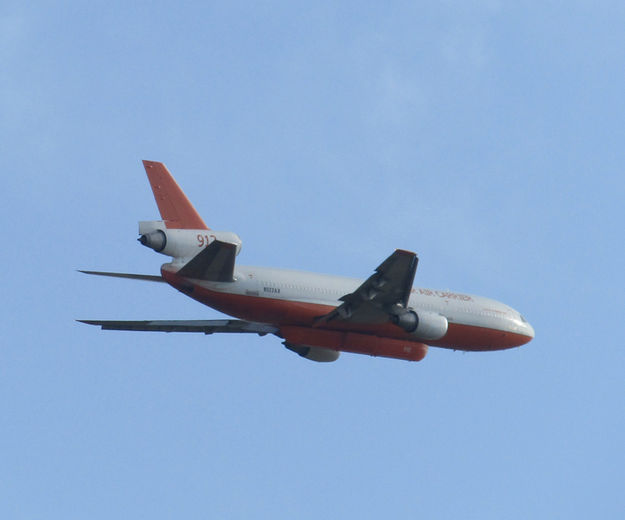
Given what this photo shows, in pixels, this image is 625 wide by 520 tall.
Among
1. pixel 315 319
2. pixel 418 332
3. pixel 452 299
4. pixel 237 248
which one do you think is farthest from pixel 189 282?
pixel 452 299

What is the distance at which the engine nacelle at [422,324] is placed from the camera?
147ft

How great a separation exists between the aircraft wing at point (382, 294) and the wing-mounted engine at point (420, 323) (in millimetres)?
292

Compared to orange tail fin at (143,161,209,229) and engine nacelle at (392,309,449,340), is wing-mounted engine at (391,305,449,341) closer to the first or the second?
engine nacelle at (392,309,449,340)

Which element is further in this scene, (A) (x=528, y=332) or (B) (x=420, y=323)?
(A) (x=528, y=332)

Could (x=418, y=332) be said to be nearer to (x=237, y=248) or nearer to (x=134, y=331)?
(x=237, y=248)

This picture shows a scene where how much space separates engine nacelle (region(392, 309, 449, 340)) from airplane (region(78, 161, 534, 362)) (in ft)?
0.12

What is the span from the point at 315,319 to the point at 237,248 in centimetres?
503

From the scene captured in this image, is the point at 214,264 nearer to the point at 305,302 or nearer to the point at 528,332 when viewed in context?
the point at 305,302

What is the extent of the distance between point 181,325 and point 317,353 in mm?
6000

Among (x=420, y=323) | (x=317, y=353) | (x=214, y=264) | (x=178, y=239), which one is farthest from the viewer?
(x=317, y=353)

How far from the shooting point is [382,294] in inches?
1727

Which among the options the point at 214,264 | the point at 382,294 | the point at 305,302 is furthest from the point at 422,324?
the point at 214,264

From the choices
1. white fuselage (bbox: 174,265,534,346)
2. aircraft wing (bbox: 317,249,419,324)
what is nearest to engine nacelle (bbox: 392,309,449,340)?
aircraft wing (bbox: 317,249,419,324)

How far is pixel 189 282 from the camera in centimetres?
4253
